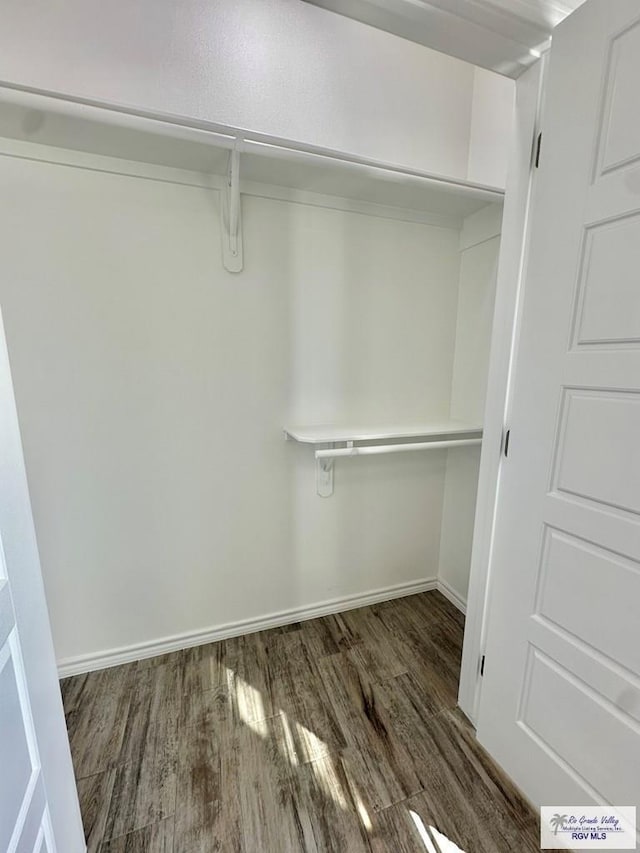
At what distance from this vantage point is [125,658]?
1.68 m

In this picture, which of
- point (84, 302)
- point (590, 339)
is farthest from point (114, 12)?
point (590, 339)

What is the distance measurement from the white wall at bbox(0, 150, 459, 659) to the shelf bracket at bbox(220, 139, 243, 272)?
49 millimetres

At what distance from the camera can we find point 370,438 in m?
1.67

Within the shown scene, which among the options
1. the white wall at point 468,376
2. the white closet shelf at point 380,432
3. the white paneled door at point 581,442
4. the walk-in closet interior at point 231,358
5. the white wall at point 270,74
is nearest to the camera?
the white paneled door at point 581,442

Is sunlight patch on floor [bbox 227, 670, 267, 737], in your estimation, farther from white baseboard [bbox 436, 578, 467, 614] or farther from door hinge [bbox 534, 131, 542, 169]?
door hinge [bbox 534, 131, 542, 169]

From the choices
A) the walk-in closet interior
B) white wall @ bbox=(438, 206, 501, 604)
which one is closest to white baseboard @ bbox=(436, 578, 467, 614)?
white wall @ bbox=(438, 206, 501, 604)

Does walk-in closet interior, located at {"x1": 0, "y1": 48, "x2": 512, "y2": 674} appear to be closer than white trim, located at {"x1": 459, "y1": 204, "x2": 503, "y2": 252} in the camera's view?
Yes

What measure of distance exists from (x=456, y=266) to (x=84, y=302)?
176cm

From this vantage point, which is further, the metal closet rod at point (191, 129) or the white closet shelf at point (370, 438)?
the white closet shelf at point (370, 438)

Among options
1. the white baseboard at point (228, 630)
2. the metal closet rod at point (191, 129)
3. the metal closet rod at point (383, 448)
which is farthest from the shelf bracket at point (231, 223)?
the white baseboard at point (228, 630)

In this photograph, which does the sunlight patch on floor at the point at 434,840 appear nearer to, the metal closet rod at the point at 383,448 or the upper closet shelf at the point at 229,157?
the metal closet rod at the point at 383,448

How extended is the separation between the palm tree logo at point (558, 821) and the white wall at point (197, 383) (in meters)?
1.15

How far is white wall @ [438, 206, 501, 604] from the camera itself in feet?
5.85

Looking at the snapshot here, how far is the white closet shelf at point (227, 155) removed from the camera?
1.07 m
